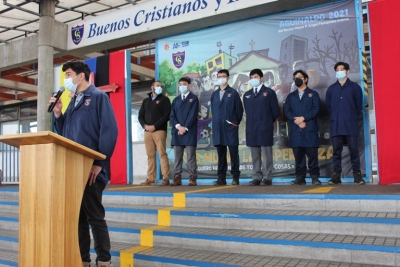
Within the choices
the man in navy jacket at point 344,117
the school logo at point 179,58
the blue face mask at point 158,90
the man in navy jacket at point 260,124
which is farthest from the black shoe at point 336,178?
the school logo at point 179,58

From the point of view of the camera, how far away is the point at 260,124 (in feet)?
18.8

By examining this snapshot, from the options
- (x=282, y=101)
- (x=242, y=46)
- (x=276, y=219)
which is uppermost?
(x=242, y=46)

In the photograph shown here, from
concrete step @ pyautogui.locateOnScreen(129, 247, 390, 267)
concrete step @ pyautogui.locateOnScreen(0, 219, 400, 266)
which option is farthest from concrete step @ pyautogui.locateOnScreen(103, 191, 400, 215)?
concrete step @ pyautogui.locateOnScreen(129, 247, 390, 267)

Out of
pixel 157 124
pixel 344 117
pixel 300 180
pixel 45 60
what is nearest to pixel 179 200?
pixel 300 180

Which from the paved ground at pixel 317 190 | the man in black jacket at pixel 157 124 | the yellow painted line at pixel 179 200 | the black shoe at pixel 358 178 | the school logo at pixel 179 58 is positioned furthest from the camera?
the school logo at pixel 179 58

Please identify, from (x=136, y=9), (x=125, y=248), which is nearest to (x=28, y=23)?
(x=136, y=9)

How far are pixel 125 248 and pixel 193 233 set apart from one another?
0.70 metres

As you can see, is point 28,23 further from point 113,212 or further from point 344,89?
point 344,89

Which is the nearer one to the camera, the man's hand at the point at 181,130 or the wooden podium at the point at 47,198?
the wooden podium at the point at 47,198

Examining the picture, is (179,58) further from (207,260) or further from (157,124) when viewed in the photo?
(207,260)

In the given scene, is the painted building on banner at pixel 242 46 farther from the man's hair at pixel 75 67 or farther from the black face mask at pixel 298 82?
the man's hair at pixel 75 67

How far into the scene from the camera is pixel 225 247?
3.50 metres

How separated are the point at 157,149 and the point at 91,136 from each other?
3858 mm

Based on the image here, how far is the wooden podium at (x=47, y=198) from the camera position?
2.45 metres
